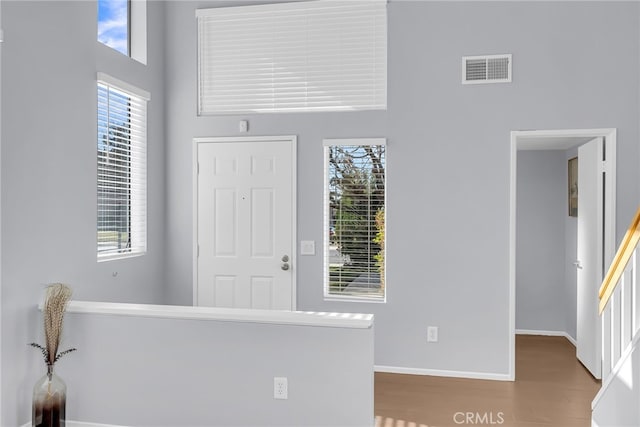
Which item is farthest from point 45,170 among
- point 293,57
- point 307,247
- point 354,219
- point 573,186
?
point 573,186

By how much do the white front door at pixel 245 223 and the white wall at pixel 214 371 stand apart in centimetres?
163

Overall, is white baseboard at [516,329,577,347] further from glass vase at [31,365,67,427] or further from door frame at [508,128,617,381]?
glass vase at [31,365,67,427]

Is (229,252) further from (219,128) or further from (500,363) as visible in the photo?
(500,363)

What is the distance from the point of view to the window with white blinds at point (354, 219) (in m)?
4.42

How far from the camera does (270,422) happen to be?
2895 millimetres

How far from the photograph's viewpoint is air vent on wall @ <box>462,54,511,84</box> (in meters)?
4.11

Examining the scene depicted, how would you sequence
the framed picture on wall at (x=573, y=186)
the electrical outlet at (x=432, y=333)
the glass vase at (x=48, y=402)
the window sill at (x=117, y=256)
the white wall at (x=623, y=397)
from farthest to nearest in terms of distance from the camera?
1. the framed picture on wall at (x=573, y=186)
2. the electrical outlet at (x=432, y=333)
3. the window sill at (x=117, y=256)
4. the glass vase at (x=48, y=402)
5. the white wall at (x=623, y=397)

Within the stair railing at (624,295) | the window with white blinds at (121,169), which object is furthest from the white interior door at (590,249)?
the window with white blinds at (121,169)

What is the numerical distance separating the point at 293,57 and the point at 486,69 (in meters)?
1.67

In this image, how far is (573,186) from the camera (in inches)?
203

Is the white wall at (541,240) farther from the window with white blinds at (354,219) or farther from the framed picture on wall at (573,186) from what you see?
the window with white blinds at (354,219)

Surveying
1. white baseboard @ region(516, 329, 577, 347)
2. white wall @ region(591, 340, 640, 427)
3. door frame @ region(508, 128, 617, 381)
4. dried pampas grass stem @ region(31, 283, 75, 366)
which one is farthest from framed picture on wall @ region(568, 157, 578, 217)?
dried pampas grass stem @ region(31, 283, 75, 366)

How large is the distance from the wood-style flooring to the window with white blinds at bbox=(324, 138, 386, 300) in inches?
33.0

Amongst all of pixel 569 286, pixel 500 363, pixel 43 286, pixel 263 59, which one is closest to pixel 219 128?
pixel 263 59
